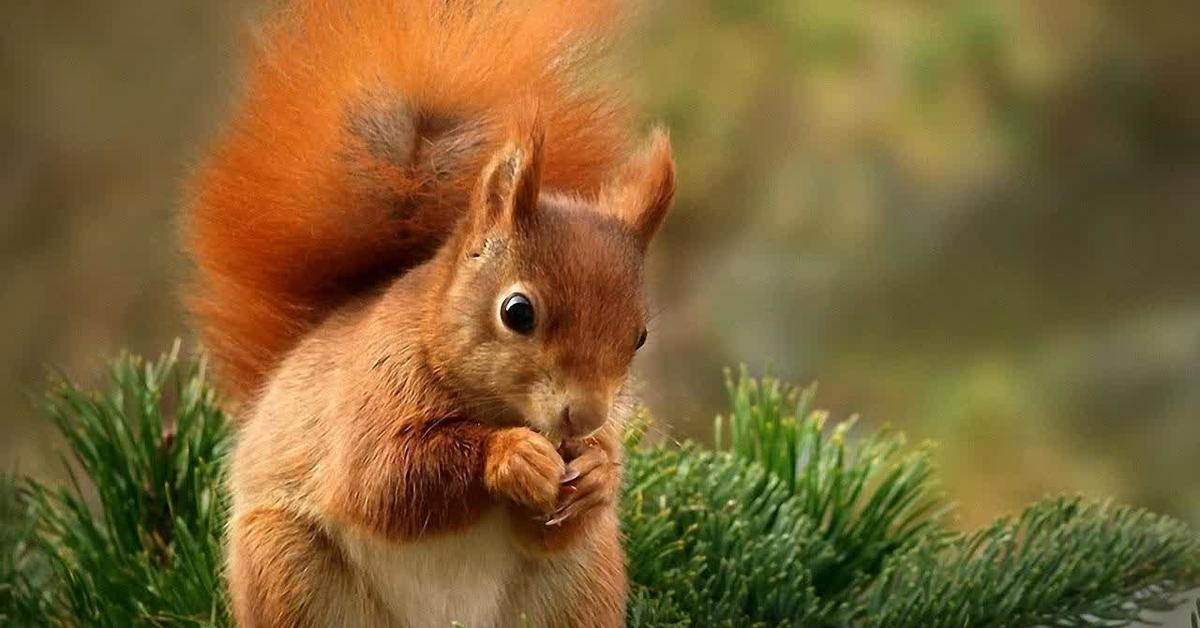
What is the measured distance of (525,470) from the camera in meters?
0.79

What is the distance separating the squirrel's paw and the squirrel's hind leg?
0.14 meters

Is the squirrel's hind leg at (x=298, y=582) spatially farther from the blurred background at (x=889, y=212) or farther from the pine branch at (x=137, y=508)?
the blurred background at (x=889, y=212)

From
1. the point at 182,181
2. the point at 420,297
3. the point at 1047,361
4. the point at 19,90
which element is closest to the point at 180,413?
the point at 182,181

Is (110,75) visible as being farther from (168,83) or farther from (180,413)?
(180,413)

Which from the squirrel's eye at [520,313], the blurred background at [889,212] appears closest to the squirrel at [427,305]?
the squirrel's eye at [520,313]

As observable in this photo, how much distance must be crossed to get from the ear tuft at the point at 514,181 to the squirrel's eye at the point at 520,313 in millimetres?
55

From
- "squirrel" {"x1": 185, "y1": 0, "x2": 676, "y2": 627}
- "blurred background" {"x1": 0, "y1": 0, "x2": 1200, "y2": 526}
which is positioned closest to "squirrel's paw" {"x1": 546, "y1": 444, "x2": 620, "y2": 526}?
"squirrel" {"x1": 185, "y1": 0, "x2": 676, "y2": 627}

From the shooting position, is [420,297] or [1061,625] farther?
[1061,625]

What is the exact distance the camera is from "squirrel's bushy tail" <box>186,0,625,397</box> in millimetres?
973

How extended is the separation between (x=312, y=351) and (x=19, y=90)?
1.68 meters

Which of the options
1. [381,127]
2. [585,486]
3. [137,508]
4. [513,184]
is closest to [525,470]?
[585,486]

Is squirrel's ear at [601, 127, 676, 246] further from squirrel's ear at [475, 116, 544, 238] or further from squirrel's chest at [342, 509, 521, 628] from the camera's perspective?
squirrel's chest at [342, 509, 521, 628]

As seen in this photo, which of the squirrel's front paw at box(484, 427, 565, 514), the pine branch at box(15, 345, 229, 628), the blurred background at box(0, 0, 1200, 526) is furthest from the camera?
the blurred background at box(0, 0, 1200, 526)

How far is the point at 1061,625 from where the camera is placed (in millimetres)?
1115
